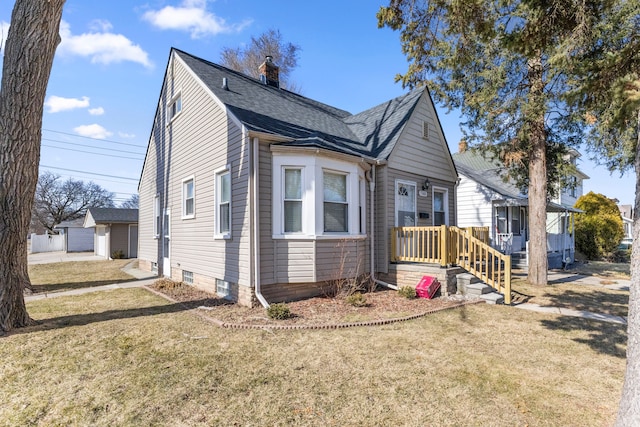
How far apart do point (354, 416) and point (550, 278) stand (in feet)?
39.4

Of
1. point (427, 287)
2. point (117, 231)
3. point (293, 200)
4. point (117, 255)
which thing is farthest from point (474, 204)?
point (117, 231)

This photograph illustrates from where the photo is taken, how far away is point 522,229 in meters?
18.2

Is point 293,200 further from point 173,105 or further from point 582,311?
point 173,105

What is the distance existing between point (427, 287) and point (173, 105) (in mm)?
10209

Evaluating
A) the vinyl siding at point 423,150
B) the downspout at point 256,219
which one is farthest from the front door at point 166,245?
the vinyl siding at point 423,150

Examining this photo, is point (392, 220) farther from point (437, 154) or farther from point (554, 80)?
point (554, 80)

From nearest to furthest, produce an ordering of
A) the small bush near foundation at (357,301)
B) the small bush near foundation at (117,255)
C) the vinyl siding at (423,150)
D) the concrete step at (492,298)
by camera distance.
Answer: the small bush near foundation at (357,301)
the concrete step at (492,298)
the vinyl siding at (423,150)
the small bush near foundation at (117,255)

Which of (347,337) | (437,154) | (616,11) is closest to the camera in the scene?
→ (347,337)

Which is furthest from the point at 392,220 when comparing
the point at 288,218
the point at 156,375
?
the point at 156,375

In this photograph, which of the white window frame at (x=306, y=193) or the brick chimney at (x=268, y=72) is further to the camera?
the brick chimney at (x=268, y=72)

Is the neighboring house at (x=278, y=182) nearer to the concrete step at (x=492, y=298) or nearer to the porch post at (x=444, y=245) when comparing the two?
the porch post at (x=444, y=245)

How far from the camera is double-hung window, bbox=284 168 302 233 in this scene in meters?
7.42

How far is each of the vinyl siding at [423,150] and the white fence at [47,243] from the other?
38.3 m

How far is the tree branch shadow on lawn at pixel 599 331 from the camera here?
4.77 m
